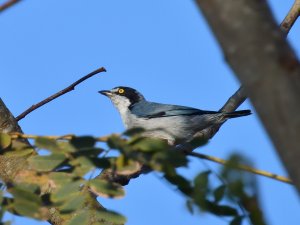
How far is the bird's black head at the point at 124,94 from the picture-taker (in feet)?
28.8

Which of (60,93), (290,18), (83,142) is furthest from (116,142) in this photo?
(290,18)

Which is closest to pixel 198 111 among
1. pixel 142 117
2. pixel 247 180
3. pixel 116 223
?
pixel 142 117

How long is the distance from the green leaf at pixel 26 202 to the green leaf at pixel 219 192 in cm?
63

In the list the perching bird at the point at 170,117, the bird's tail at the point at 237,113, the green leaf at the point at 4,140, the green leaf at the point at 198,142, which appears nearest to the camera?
the green leaf at the point at 198,142

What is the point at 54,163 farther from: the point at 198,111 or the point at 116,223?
the point at 198,111

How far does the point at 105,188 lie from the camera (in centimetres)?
228

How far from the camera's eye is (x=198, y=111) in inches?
274

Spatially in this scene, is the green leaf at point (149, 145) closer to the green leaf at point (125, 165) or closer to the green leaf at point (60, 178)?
the green leaf at point (125, 165)

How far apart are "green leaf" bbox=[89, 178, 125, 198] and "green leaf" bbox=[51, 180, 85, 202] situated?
60mm

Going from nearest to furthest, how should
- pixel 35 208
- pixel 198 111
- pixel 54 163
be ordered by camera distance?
1. pixel 35 208
2. pixel 54 163
3. pixel 198 111

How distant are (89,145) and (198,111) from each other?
481cm

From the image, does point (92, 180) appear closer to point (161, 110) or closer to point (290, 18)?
point (290, 18)

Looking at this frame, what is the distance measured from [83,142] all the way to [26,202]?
0.30 m

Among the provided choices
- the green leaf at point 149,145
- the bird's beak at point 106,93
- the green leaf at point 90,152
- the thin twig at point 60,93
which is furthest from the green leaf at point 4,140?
the bird's beak at point 106,93
